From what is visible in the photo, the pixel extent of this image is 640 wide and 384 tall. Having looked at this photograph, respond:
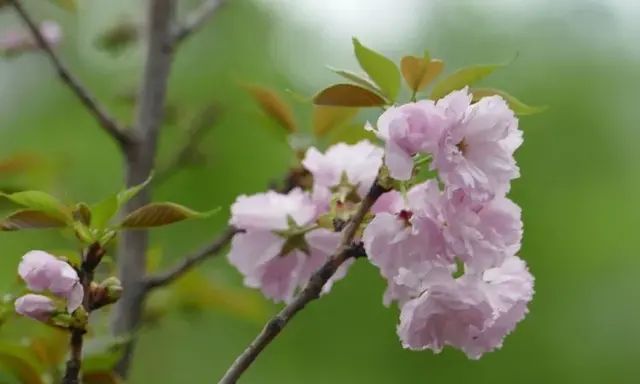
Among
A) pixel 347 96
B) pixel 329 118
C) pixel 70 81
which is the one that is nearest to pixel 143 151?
pixel 70 81

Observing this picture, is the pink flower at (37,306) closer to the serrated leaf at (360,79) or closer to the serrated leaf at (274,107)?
the serrated leaf at (360,79)

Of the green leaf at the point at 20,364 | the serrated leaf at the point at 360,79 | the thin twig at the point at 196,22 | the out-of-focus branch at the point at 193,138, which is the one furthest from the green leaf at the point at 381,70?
the out-of-focus branch at the point at 193,138

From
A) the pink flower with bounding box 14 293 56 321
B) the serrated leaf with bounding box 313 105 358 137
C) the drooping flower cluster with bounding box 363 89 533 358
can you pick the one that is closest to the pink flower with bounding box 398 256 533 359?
the drooping flower cluster with bounding box 363 89 533 358

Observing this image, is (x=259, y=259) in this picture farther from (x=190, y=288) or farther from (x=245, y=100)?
(x=245, y=100)

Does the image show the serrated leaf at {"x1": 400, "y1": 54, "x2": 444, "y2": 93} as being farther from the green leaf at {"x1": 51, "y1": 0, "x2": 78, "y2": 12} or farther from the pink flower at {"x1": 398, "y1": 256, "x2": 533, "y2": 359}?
the green leaf at {"x1": 51, "y1": 0, "x2": 78, "y2": 12}

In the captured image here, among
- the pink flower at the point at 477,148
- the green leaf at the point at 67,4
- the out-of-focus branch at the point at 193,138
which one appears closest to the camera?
the pink flower at the point at 477,148

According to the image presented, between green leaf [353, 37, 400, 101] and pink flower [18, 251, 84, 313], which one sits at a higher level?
green leaf [353, 37, 400, 101]
